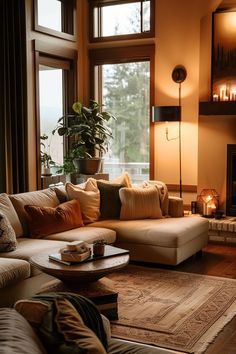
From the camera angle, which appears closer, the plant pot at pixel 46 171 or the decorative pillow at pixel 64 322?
the decorative pillow at pixel 64 322

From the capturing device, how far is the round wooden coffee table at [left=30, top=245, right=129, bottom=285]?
3.39m

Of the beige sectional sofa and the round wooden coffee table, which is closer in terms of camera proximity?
the round wooden coffee table

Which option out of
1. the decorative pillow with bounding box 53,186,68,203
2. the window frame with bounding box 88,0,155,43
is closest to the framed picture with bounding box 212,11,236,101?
the window frame with bounding box 88,0,155,43

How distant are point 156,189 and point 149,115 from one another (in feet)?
5.41

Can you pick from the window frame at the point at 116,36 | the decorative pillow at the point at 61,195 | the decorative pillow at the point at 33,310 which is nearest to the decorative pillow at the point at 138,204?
the decorative pillow at the point at 61,195

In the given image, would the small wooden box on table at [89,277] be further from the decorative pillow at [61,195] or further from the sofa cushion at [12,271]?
the decorative pillow at [61,195]

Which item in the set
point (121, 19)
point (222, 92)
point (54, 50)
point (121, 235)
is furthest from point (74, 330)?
point (121, 19)

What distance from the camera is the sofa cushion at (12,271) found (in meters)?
3.58

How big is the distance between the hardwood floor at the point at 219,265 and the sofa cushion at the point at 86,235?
2.46ft

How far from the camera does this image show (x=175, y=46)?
6527 millimetres

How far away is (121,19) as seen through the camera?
6.95 m

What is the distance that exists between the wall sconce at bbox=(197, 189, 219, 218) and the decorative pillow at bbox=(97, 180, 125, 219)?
124 centimetres

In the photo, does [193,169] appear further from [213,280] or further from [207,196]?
[213,280]

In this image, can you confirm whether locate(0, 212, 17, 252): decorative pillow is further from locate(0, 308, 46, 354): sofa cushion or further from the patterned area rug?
locate(0, 308, 46, 354): sofa cushion
